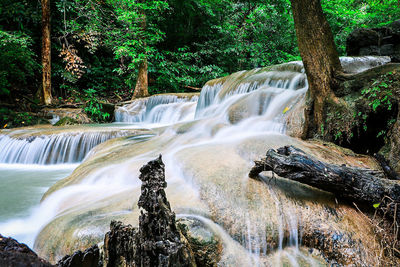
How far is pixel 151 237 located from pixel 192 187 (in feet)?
3.58

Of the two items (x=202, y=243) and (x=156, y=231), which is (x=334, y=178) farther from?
(x=156, y=231)

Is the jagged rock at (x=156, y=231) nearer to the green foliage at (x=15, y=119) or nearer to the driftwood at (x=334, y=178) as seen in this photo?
the driftwood at (x=334, y=178)

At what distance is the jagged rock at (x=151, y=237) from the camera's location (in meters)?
1.27

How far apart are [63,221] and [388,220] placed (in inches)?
109

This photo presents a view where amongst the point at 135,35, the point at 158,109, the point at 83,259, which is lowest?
the point at 158,109

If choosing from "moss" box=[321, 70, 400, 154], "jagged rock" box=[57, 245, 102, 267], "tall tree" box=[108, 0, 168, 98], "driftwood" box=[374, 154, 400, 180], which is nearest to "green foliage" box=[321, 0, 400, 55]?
"tall tree" box=[108, 0, 168, 98]

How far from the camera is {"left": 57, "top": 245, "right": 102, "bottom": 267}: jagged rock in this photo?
1339 millimetres

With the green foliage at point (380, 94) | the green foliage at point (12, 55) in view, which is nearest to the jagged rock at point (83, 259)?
the green foliage at point (380, 94)

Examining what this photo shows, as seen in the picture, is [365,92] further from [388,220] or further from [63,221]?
[63,221]

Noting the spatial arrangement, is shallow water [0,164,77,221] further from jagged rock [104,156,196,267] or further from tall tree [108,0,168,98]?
tall tree [108,0,168,98]

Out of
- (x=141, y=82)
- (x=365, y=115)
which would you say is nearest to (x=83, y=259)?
(x=365, y=115)

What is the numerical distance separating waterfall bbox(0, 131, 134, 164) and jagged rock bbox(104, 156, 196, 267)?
15.8ft

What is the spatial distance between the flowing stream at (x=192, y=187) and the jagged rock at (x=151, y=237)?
1.45ft

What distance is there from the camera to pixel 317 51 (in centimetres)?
372
